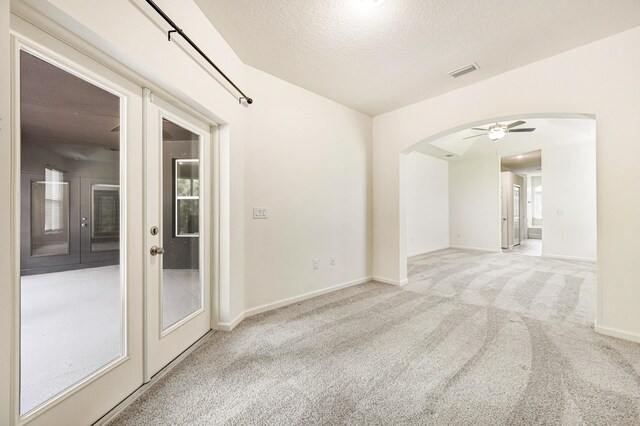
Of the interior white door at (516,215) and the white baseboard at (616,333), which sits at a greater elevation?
the interior white door at (516,215)

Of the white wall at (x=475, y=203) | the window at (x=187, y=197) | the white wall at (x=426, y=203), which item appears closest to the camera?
the window at (x=187, y=197)

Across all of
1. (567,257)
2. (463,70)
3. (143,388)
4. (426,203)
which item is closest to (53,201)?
(143,388)

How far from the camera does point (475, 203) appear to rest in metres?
7.91

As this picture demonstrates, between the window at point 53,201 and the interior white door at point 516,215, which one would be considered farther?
the interior white door at point 516,215

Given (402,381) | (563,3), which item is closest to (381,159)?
(563,3)

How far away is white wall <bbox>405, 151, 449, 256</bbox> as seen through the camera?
23.1ft

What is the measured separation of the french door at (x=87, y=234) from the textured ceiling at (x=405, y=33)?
3.77 ft

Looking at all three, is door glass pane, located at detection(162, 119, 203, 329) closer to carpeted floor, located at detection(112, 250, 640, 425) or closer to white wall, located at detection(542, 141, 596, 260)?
carpeted floor, located at detection(112, 250, 640, 425)

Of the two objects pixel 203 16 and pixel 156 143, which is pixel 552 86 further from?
pixel 156 143

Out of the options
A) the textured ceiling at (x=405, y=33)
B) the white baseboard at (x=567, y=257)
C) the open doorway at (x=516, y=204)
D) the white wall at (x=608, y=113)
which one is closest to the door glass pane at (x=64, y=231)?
the textured ceiling at (x=405, y=33)

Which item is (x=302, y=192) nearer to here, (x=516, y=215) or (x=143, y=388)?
(x=143, y=388)

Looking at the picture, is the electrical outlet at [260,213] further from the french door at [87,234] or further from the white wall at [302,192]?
the french door at [87,234]

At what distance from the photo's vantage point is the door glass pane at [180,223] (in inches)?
80.5

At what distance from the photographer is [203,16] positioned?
2127 mm
